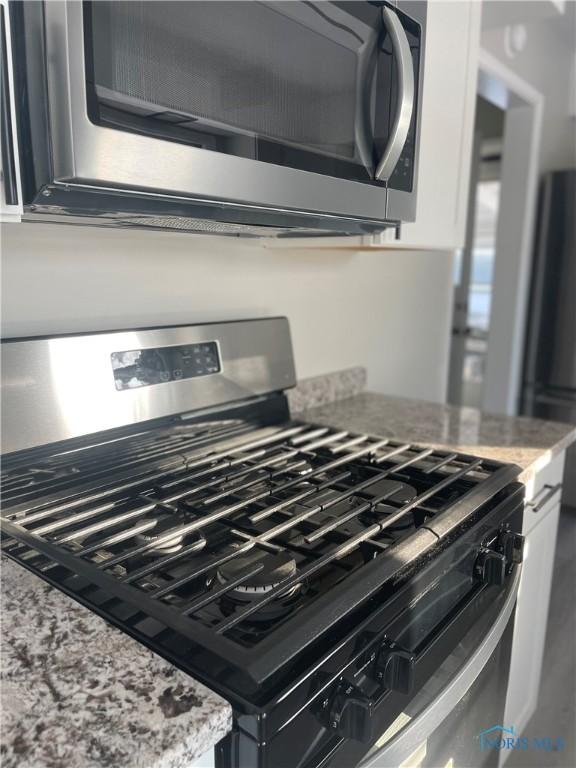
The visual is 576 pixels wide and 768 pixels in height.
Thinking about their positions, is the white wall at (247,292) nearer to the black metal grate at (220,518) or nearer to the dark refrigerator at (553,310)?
the black metal grate at (220,518)

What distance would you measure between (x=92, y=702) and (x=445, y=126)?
134cm

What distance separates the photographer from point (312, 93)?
908 millimetres

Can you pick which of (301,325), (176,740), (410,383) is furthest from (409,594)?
(410,383)

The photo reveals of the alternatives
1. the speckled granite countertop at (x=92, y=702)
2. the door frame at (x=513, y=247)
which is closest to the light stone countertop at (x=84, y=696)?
the speckled granite countertop at (x=92, y=702)

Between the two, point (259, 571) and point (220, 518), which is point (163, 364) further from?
point (259, 571)

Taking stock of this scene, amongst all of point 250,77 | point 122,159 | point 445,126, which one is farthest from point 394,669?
point 445,126

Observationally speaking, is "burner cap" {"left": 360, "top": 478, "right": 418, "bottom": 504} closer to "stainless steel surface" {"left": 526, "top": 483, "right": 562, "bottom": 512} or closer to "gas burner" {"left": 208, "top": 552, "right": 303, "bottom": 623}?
"gas burner" {"left": 208, "top": 552, "right": 303, "bottom": 623}

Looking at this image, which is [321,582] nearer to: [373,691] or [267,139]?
[373,691]

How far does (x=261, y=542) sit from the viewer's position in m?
0.83

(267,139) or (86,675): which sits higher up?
(267,139)

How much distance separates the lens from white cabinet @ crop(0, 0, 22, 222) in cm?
63

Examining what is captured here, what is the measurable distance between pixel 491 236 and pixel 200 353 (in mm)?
3769

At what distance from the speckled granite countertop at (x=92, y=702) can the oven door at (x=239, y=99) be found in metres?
0.49

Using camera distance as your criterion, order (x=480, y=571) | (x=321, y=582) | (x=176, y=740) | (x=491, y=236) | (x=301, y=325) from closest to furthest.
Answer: (x=176, y=740)
(x=321, y=582)
(x=480, y=571)
(x=301, y=325)
(x=491, y=236)
